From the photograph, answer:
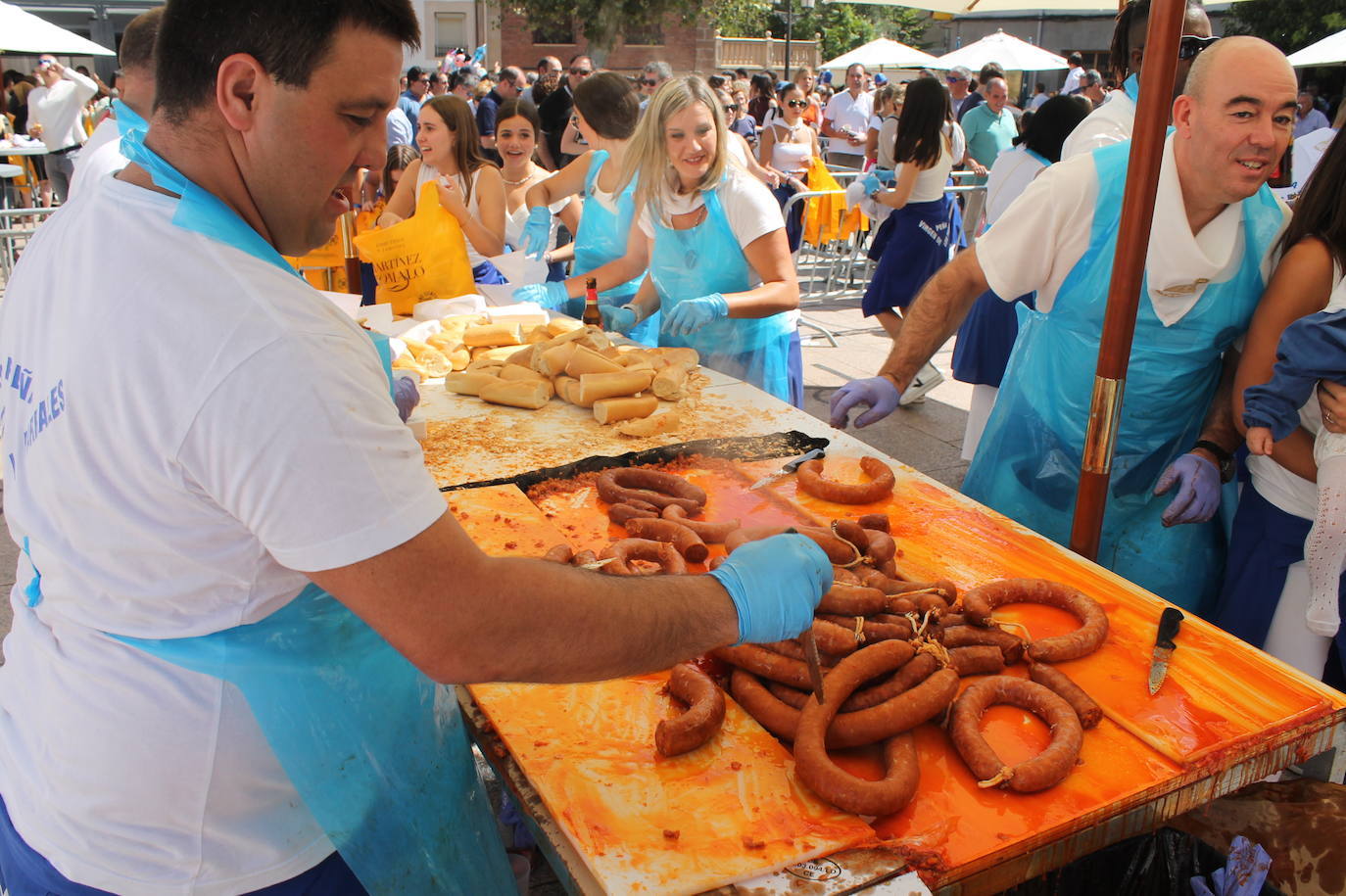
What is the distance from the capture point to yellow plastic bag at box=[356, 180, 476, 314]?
5.48 m

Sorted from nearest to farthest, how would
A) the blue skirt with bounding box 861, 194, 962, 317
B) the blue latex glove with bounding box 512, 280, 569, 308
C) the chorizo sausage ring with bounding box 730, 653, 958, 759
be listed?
the chorizo sausage ring with bounding box 730, 653, 958, 759 < the blue latex glove with bounding box 512, 280, 569, 308 < the blue skirt with bounding box 861, 194, 962, 317

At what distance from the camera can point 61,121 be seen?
13.3 meters

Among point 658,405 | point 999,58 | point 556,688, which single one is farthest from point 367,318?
point 999,58

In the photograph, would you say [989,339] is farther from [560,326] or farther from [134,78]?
[134,78]

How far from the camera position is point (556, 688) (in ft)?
6.60

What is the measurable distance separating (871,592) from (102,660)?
1425 millimetres

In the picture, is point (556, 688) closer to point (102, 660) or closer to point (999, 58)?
point (102, 660)

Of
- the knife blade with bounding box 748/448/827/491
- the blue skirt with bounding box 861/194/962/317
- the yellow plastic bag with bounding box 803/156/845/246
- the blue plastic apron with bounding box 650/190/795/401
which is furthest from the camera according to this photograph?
the yellow plastic bag with bounding box 803/156/845/246

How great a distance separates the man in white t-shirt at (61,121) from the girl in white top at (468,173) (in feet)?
30.6

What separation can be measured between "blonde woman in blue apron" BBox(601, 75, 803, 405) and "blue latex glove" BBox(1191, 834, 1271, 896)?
2.84m

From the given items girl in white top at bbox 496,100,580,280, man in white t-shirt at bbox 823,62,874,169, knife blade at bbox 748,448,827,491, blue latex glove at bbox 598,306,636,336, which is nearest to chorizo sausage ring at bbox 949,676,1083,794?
knife blade at bbox 748,448,827,491

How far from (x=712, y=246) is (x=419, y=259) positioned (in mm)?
1916

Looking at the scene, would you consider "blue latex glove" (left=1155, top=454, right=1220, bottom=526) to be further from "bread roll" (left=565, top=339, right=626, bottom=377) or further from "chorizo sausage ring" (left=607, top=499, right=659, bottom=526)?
"bread roll" (left=565, top=339, right=626, bottom=377)

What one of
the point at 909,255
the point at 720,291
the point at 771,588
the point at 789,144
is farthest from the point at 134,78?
the point at 789,144
